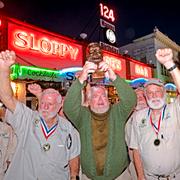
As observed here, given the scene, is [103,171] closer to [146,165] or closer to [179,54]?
[146,165]

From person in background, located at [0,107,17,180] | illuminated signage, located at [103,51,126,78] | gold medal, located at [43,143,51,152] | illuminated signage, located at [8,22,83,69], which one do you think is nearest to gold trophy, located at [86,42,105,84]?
gold medal, located at [43,143,51,152]

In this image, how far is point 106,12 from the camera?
70.2 feet

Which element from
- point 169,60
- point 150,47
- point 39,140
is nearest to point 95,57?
point 169,60

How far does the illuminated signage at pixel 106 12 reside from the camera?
2094 cm

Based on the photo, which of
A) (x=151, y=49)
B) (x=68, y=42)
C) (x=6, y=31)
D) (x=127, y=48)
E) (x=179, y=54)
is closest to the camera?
(x=6, y=31)

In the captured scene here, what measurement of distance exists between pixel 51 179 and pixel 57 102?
1.00 meters

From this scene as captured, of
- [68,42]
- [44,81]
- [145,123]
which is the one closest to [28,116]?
[145,123]

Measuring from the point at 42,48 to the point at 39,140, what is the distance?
29.5 feet

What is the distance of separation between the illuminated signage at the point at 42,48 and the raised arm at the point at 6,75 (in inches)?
298

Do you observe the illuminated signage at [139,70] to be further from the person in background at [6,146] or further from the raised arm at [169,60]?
the raised arm at [169,60]

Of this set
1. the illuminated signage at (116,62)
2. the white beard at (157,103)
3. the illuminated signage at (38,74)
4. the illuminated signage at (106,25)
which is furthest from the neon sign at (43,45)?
the white beard at (157,103)

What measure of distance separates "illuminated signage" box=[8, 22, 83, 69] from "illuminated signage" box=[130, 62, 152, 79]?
577 cm

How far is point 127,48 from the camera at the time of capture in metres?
27.7

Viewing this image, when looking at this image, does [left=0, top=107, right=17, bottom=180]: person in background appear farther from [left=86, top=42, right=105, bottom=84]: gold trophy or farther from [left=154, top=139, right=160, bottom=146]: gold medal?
[left=154, top=139, right=160, bottom=146]: gold medal
